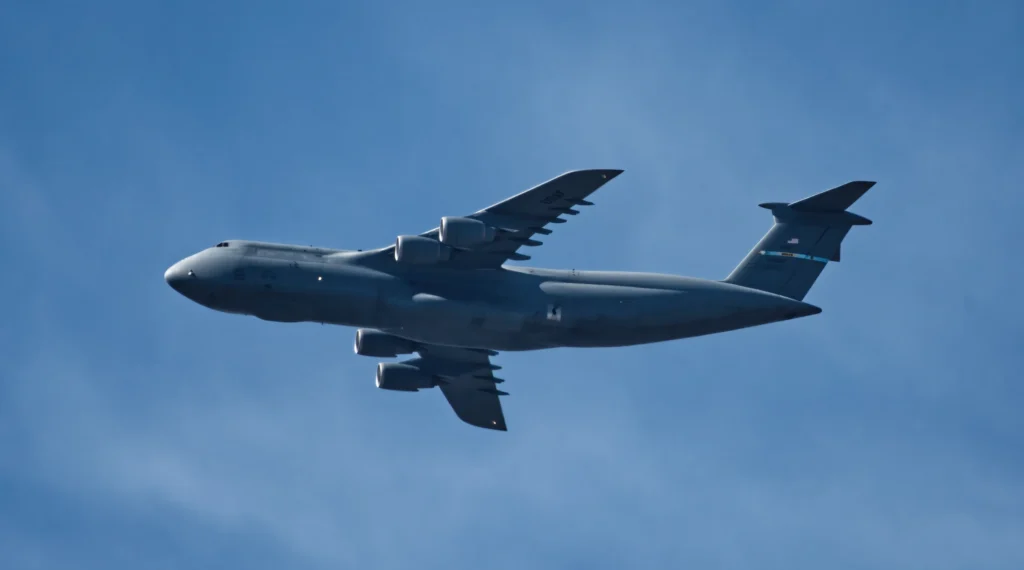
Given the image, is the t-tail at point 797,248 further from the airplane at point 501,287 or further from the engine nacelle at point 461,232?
the engine nacelle at point 461,232

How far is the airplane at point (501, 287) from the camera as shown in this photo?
84.9 ft

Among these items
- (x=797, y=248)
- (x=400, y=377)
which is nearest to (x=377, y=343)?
(x=400, y=377)

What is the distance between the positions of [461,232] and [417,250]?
3.17 ft

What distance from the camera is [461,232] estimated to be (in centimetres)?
2573

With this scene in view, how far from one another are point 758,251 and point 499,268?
236 inches

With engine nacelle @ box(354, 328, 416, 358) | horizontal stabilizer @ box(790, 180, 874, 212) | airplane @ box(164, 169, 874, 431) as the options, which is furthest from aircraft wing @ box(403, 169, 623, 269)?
horizontal stabilizer @ box(790, 180, 874, 212)

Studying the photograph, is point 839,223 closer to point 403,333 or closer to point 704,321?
point 704,321

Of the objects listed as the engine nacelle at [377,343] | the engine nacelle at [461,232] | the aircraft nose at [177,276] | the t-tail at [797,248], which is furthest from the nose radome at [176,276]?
the t-tail at [797,248]

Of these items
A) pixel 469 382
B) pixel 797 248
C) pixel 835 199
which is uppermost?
pixel 835 199

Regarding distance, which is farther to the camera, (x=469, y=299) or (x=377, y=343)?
(x=377, y=343)

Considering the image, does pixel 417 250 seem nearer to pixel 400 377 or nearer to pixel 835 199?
pixel 400 377

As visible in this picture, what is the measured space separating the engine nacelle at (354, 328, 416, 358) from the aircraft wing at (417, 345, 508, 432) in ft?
2.55

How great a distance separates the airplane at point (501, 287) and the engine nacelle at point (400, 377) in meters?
1.95

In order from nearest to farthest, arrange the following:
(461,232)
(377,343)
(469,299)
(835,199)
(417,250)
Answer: (461,232) < (417,250) < (469,299) < (835,199) < (377,343)
